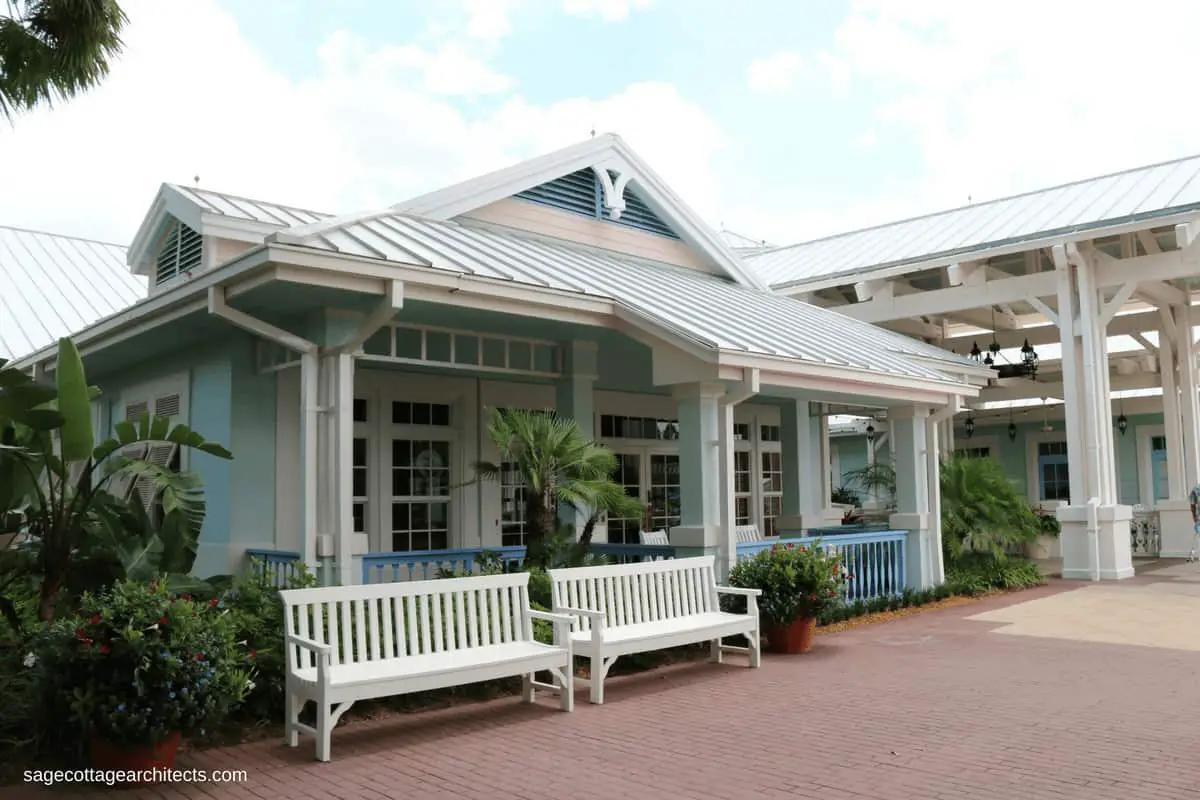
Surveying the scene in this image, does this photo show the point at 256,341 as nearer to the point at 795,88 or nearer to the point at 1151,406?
the point at 795,88

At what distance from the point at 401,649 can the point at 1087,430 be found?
40.7ft

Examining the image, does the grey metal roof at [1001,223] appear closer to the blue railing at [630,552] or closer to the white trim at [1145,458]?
the white trim at [1145,458]

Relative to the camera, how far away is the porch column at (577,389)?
1098cm

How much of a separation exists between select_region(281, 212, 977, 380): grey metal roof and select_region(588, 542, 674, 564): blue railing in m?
2.32

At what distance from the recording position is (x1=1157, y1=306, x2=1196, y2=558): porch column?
1759 cm

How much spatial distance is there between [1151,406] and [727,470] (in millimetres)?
17468

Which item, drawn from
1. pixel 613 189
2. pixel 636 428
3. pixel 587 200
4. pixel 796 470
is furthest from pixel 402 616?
pixel 796 470

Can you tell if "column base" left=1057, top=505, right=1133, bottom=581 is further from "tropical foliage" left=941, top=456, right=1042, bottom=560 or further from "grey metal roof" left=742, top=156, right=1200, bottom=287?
"grey metal roof" left=742, top=156, right=1200, bottom=287

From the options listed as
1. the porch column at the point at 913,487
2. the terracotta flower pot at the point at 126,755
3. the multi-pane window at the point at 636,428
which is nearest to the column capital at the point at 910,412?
the porch column at the point at 913,487

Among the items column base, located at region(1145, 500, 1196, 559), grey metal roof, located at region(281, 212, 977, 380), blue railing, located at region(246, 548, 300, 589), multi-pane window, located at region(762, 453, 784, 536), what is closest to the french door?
multi-pane window, located at region(762, 453, 784, 536)

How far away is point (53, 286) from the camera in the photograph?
1766cm

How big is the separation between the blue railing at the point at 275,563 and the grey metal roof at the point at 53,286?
8.08 m

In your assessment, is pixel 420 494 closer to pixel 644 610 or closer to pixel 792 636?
pixel 644 610

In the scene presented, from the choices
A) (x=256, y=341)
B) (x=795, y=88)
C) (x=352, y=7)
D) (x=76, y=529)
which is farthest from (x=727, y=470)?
(x=795, y=88)
